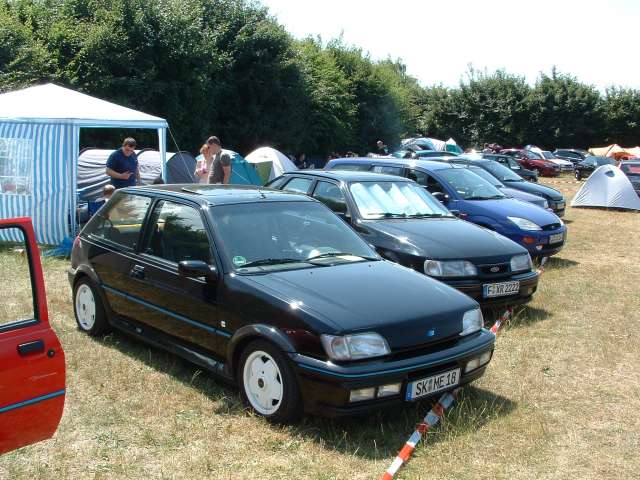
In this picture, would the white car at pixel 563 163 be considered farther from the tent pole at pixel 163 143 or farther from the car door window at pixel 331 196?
the car door window at pixel 331 196

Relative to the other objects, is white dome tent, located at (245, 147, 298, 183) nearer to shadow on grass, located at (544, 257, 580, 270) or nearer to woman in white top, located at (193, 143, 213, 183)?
woman in white top, located at (193, 143, 213, 183)

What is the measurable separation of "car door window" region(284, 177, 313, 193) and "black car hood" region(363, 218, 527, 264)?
117 centimetres

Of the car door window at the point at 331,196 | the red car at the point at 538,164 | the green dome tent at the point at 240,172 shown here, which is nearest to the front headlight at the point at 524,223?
the car door window at the point at 331,196

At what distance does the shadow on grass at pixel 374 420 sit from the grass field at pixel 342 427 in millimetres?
12

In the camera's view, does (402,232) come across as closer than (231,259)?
No

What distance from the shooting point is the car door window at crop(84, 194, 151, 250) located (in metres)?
5.67

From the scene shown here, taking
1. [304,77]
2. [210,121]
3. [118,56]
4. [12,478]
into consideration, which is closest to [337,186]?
[12,478]

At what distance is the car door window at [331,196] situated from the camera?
773 cm

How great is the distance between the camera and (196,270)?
4.66 meters

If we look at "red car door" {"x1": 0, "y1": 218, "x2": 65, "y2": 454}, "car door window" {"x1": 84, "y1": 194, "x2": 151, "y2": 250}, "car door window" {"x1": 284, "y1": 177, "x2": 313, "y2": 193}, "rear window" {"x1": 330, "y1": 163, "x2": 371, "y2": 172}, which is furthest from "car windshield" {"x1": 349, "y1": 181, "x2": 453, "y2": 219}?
"red car door" {"x1": 0, "y1": 218, "x2": 65, "y2": 454}

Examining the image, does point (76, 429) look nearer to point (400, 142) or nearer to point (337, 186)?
point (337, 186)

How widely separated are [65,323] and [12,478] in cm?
307

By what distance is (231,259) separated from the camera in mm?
4766

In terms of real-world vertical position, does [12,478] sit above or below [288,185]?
below
